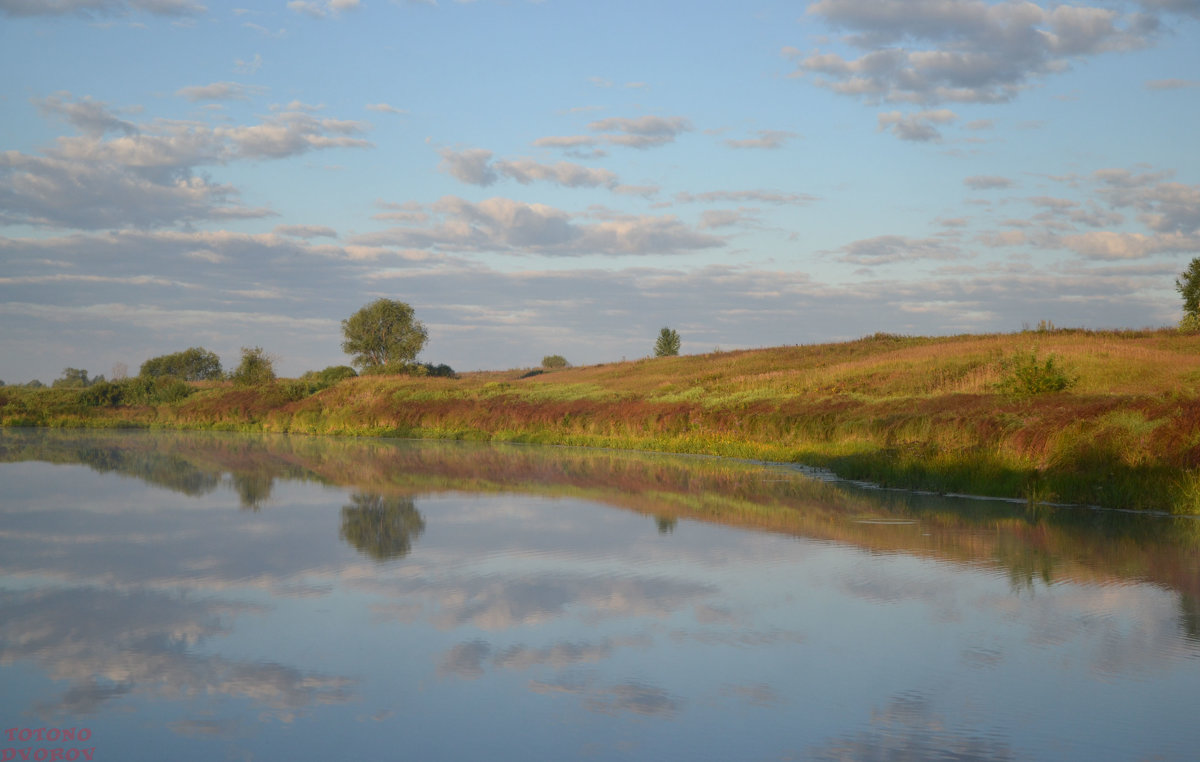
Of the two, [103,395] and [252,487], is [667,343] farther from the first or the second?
[252,487]

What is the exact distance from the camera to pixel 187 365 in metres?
86.2

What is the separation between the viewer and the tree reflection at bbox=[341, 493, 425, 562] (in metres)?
11.3

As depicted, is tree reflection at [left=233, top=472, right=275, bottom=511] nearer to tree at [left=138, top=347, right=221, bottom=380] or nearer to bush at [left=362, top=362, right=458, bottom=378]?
bush at [left=362, top=362, right=458, bottom=378]

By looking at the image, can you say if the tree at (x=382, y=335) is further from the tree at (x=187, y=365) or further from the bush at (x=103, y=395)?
the bush at (x=103, y=395)

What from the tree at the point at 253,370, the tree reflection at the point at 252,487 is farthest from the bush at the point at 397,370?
the tree reflection at the point at 252,487

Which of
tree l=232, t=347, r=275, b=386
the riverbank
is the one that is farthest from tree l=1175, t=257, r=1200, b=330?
tree l=232, t=347, r=275, b=386

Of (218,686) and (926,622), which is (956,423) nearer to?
(926,622)

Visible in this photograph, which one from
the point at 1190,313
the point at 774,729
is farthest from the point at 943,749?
the point at 1190,313

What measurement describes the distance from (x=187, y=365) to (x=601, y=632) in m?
86.0

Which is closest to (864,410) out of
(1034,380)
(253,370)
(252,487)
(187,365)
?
(1034,380)

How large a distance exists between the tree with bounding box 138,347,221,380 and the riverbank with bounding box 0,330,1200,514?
25792 millimetres

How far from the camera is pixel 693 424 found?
30.4 meters

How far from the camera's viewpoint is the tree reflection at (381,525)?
37.0 feet

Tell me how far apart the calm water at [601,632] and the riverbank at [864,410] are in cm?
208
